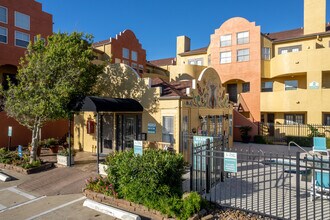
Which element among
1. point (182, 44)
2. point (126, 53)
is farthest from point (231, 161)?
point (182, 44)

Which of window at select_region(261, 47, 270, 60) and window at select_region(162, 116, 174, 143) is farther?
window at select_region(261, 47, 270, 60)

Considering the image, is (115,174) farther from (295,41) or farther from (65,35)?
(295,41)

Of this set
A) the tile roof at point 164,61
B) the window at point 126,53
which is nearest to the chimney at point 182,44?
the window at point 126,53

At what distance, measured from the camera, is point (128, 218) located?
6379mm

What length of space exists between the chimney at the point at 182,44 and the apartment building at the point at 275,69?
6655 mm

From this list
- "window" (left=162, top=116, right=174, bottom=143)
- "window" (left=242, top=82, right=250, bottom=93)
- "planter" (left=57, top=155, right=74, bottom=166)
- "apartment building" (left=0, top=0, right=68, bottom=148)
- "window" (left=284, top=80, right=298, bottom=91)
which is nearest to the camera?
"planter" (left=57, top=155, right=74, bottom=166)

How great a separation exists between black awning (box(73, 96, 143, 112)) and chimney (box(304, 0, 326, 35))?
846 inches

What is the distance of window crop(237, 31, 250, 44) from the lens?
2503 centimetres

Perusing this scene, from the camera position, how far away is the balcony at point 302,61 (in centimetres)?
2105

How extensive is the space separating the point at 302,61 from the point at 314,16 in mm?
5954

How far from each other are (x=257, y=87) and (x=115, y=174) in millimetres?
20509

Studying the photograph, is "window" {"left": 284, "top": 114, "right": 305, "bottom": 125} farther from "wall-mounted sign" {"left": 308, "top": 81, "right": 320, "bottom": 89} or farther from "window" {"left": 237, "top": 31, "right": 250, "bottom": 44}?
"window" {"left": 237, "top": 31, "right": 250, "bottom": 44}

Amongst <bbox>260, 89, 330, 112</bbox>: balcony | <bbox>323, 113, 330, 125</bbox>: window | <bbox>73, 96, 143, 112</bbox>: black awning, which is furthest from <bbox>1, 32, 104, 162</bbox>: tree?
<bbox>323, 113, 330, 125</bbox>: window

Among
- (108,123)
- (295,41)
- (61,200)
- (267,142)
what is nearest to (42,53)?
(108,123)
